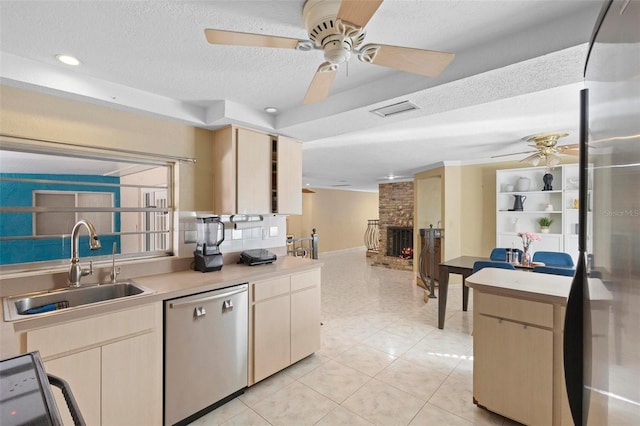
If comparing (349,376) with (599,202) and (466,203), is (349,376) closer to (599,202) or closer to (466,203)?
(599,202)

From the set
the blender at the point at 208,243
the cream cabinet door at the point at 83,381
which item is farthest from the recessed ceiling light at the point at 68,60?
the cream cabinet door at the point at 83,381

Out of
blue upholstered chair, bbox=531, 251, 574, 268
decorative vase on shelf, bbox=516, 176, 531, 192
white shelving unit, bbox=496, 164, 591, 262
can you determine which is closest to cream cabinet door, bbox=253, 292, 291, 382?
blue upholstered chair, bbox=531, 251, 574, 268

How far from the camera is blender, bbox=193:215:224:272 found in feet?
7.91

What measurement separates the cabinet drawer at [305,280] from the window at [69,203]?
1.14 metres

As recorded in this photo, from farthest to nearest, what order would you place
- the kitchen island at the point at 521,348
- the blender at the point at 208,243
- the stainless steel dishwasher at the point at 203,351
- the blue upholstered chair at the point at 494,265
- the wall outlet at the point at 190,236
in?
the blue upholstered chair at the point at 494,265 < the wall outlet at the point at 190,236 < the blender at the point at 208,243 < the stainless steel dishwasher at the point at 203,351 < the kitchen island at the point at 521,348

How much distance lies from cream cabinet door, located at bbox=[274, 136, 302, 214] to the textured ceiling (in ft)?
0.62

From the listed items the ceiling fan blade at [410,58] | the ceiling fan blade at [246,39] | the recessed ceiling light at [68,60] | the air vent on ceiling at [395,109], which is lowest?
the ceiling fan blade at [410,58]

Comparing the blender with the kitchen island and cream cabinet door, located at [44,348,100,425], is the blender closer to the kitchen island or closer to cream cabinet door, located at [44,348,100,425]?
cream cabinet door, located at [44,348,100,425]

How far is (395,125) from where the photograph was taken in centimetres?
301

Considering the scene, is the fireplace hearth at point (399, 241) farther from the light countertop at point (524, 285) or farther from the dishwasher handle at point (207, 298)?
the dishwasher handle at point (207, 298)

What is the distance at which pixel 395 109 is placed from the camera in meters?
2.18

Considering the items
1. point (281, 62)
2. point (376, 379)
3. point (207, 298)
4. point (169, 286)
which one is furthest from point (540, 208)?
point (169, 286)

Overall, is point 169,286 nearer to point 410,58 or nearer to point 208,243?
point 208,243

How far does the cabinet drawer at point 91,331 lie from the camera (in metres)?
1.40
